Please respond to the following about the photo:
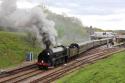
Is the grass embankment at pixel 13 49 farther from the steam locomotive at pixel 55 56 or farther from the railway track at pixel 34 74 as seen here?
the steam locomotive at pixel 55 56

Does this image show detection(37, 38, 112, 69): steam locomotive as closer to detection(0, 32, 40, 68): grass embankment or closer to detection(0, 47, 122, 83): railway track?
detection(0, 47, 122, 83): railway track

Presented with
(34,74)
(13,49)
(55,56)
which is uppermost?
(13,49)

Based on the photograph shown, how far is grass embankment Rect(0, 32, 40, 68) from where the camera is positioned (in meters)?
44.4

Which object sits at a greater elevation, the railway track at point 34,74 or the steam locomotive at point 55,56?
the steam locomotive at point 55,56

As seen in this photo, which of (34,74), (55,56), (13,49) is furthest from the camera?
(13,49)

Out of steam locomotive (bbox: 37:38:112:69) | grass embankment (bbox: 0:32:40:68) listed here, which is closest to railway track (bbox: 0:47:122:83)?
steam locomotive (bbox: 37:38:112:69)

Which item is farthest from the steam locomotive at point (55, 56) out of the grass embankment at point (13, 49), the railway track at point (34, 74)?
the grass embankment at point (13, 49)

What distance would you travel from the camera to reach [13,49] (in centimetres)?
4888

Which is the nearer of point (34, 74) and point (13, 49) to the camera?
point (34, 74)

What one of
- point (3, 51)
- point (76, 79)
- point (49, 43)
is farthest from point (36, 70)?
point (76, 79)

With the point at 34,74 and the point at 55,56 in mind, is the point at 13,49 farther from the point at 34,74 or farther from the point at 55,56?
the point at 34,74

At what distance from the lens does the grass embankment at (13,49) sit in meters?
44.4

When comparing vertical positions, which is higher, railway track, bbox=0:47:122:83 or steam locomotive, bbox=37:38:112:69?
steam locomotive, bbox=37:38:112:69

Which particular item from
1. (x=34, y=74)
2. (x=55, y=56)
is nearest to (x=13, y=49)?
(x=55, y=56)
